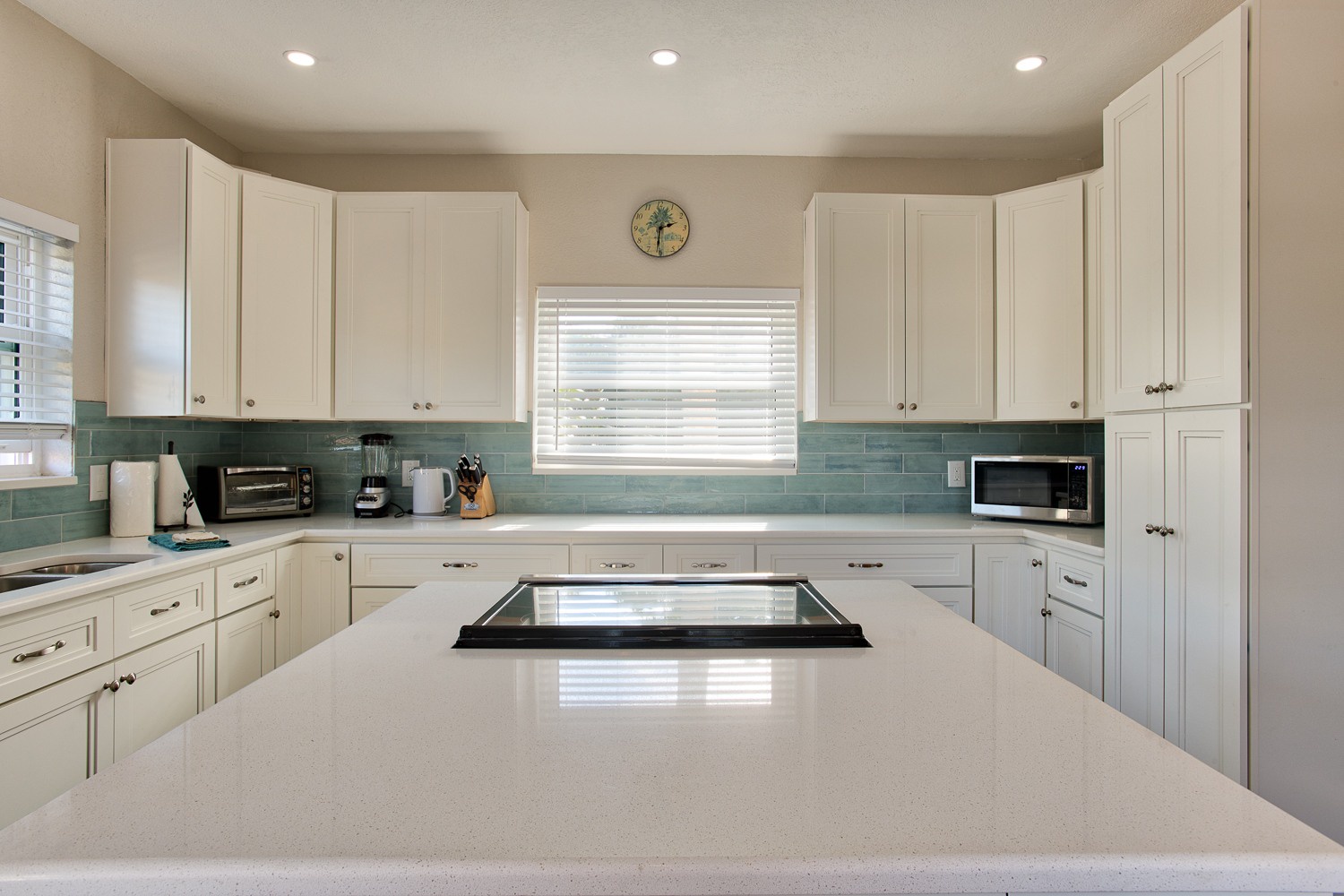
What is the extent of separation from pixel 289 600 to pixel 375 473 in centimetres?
76

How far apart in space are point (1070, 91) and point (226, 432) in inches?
155

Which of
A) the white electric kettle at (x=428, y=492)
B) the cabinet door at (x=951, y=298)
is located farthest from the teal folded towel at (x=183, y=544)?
the cabinet door at (x=951, y=298)

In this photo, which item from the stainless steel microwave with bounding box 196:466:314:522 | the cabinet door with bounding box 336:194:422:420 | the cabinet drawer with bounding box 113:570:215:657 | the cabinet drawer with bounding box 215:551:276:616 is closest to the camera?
the cabinet drawer with bounding box 113:570:215:657

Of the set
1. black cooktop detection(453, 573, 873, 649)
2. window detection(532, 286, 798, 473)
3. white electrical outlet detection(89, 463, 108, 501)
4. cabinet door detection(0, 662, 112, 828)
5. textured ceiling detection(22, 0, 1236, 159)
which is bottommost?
cabinet door detection(0, 662, 112, 828)

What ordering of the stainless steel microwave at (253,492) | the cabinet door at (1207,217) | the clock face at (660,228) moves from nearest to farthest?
the cabinet door at (1207,217) < the stainless steel microwave at (253,492) < the clock face at (660,228)

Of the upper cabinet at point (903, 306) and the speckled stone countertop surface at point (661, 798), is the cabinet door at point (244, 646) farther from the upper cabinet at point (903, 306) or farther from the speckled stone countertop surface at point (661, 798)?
the upper cabinet at point (903, 306)

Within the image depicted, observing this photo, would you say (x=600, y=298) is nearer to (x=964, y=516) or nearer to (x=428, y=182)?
(x=428, y=182)

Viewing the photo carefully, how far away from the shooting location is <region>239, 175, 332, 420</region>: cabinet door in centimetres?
280

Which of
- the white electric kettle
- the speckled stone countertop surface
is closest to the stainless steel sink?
the white electric kettle

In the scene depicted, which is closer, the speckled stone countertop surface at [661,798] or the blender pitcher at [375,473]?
the speckled stone countertop surface at [661,798]

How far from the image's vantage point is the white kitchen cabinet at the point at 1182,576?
1764 mm

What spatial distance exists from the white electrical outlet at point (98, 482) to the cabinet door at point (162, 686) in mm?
670

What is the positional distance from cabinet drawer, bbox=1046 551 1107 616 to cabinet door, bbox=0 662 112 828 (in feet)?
9.74

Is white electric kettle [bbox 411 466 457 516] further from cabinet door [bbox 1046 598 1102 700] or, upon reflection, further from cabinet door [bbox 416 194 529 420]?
cabinet door [bbox 1046 598 1102 700]
